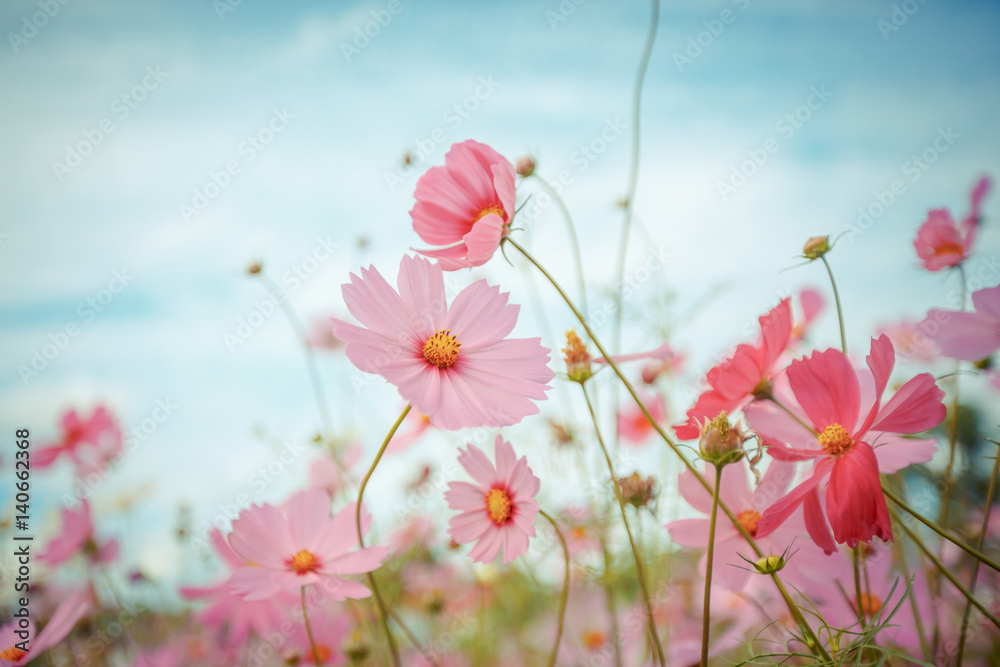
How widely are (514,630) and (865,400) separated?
1.05 meters

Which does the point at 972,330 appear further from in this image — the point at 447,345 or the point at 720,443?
the point at 447,345

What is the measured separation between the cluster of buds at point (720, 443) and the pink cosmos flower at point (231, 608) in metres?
0.52

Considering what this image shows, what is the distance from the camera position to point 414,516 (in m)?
1.14

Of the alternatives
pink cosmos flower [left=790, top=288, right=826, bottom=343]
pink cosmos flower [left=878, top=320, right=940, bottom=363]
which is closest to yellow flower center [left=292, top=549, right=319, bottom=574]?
pink cosmos flower [left=790, top=288, right=826, bottom=343]

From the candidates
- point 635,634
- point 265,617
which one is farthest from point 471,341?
point 635,634

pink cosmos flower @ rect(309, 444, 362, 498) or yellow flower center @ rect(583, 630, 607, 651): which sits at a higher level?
pink cosmos flower @ rect(309, 444, 362, 498)

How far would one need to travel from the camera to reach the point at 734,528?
21.0 inches

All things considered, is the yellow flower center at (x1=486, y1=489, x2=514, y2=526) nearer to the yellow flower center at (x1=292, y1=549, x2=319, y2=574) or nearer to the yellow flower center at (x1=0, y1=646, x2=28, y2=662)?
Result: the yellow flower center at (x1=292, y1=549, x2=319, y2=574)

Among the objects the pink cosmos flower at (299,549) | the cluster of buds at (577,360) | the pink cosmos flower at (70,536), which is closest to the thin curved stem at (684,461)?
the cluster of buds at (577,360)

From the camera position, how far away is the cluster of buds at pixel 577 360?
586 millimetres

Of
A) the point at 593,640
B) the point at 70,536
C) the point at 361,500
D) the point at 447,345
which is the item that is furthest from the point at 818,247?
the point at 70,536

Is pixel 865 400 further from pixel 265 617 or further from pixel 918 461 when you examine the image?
pixel 265 617

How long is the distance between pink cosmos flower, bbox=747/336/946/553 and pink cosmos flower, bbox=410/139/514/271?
271 millimetres

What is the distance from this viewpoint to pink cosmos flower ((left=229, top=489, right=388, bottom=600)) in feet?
1.52
